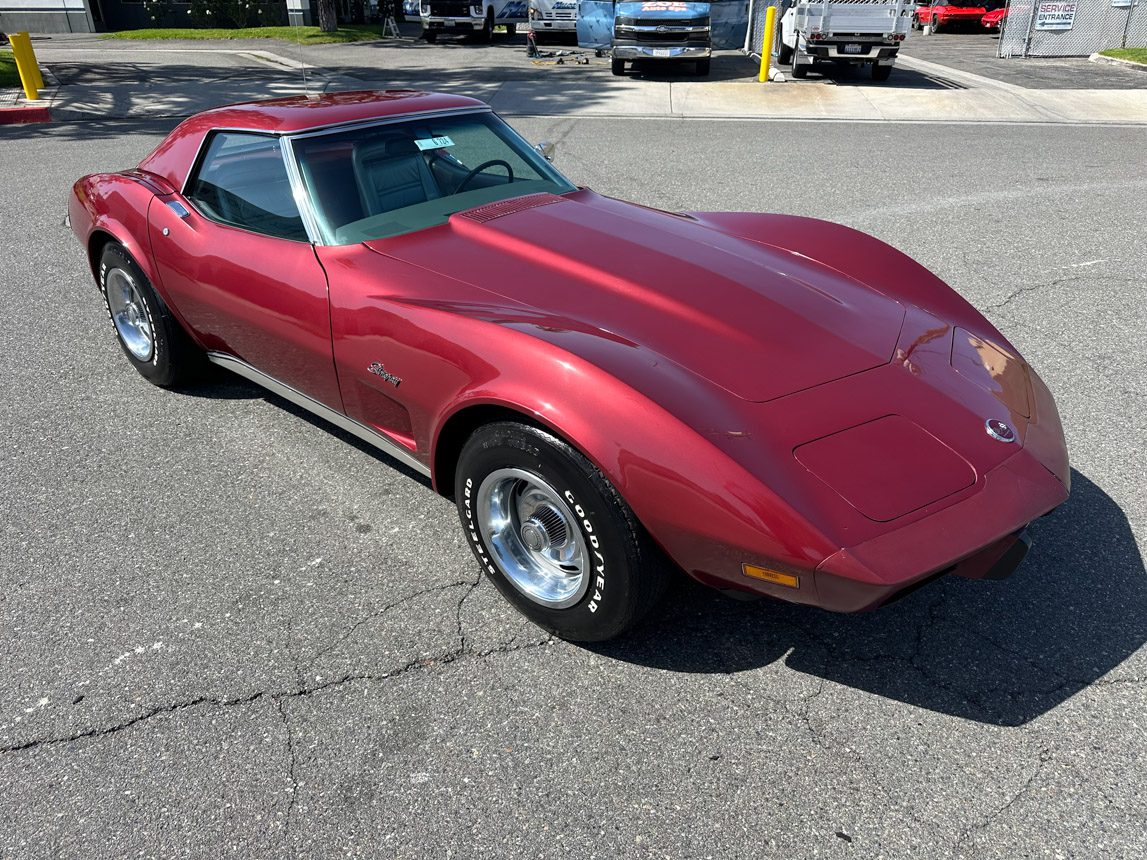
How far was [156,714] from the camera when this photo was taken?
8.04 ft

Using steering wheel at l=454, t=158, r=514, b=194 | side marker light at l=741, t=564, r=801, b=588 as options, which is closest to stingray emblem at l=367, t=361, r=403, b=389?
steering wheel at l=454, t=158, r=514, b=194

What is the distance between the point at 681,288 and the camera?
2963mm

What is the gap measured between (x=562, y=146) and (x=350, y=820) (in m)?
9.03

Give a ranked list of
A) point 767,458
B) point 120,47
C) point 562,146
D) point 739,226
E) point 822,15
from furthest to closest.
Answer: point 120,47 → point 822,15 → point 562,146 → point 739,226 → point 767,458

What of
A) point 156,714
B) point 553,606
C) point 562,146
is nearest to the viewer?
point 156,714

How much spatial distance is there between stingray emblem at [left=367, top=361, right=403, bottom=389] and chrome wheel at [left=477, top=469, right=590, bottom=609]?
494mm

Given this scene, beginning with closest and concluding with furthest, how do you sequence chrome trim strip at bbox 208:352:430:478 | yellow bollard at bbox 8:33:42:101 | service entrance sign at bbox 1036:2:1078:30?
1. chrome trim strip at bbox 208:352:430:478
2. yellow bollard at bbox 8:33:42:101
3. service entrance sign at bbox 1036:2:1078:30

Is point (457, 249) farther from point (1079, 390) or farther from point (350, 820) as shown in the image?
point (1079, 390)

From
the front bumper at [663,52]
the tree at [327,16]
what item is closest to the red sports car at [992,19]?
the front bumper at [663,52]

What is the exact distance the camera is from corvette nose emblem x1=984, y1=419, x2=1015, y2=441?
8.26 ft

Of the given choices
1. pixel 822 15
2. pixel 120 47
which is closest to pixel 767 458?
pixel 822 15

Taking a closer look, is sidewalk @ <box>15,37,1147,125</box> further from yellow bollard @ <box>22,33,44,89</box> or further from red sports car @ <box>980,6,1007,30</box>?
red sports car @ <box>980,6,1007,30</box>

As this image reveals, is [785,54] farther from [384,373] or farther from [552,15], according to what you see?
[384,373]

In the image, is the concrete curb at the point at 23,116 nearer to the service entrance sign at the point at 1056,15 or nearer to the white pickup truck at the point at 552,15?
the white pickup truck at the point at 552,15
